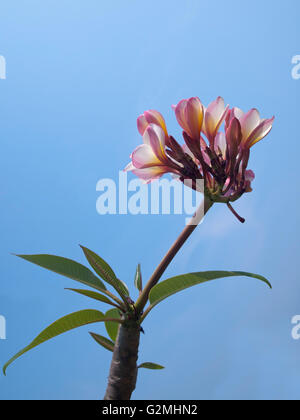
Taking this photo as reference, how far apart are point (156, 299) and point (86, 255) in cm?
14

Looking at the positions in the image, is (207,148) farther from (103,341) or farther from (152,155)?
(103,341)

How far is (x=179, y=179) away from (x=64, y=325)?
30cm

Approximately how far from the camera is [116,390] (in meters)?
0.64

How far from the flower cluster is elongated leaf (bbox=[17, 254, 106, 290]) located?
0.65 ft

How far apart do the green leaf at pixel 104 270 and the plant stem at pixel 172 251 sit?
4 cm

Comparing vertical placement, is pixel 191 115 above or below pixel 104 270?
above

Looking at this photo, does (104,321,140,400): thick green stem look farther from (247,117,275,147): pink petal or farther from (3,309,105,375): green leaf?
(247,117,275,147): pink petal

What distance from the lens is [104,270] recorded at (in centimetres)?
69

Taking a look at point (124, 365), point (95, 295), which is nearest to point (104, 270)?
point (95, 295)

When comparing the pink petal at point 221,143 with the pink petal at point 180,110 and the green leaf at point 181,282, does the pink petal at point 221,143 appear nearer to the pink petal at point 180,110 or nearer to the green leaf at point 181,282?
the pink petal at point 180,110

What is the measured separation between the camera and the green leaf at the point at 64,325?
2.04 ft

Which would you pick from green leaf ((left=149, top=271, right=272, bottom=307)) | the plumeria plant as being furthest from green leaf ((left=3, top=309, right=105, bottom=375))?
green leaf ((left=149, top=271, right=272, bottom=307))
